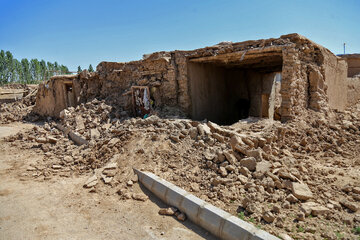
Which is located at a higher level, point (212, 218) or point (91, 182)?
point (91, 182)

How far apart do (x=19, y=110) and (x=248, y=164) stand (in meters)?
13.9

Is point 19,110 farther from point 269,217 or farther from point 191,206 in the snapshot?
point 269,217

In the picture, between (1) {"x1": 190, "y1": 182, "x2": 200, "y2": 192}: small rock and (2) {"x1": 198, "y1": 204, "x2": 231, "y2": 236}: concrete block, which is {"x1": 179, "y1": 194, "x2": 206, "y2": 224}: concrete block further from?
(1) {"x1": 190, "y1": 182, "x2": 200, "y2": 192}: small rock

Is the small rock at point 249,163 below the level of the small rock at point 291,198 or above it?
above

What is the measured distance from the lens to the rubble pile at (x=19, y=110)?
489 inches

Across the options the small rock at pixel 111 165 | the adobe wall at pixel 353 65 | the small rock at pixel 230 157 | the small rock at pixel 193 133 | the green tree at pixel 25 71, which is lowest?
the small rock at pixel 111 165

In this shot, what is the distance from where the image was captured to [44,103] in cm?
1241

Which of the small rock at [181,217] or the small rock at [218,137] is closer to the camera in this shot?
the small rock at [181,217]

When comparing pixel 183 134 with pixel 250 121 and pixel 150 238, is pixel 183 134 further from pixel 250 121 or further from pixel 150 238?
pixel 150 238

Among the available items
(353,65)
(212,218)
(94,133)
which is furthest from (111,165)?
(353,65)

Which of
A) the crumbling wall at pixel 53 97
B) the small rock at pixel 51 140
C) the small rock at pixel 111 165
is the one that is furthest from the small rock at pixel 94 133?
the crumbling wall at pixel 53 97

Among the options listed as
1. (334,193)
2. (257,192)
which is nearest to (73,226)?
(257,192)

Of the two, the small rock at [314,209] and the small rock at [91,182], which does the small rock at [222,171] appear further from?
the small rock at [91,182]

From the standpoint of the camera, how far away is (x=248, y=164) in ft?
14.5
